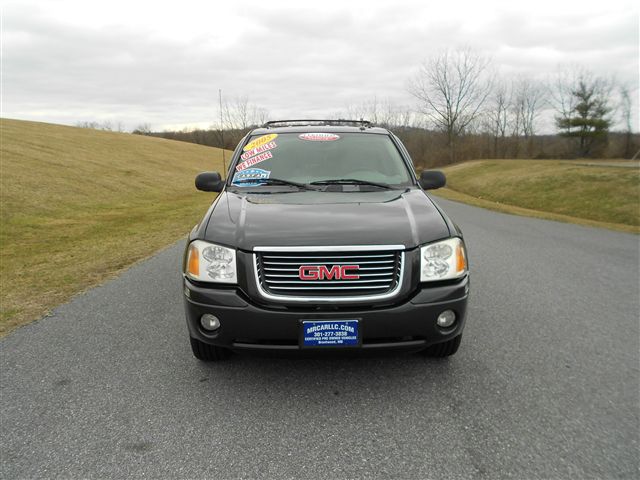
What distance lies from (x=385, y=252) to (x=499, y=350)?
1530 millimetres

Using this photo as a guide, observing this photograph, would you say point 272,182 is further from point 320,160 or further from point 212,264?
point 212,264

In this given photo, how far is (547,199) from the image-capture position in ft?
65.6

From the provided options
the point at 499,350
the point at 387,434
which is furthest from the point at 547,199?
the point at 387,434

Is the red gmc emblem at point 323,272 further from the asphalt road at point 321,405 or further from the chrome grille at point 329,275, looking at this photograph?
the asphalt road at point 321,405

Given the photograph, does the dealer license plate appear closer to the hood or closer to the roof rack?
the hood

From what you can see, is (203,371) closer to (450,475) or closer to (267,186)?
(267,186)

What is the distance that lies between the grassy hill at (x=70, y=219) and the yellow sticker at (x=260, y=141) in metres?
2.71

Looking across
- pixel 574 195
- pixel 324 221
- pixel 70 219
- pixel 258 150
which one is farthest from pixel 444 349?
pixel 574 195

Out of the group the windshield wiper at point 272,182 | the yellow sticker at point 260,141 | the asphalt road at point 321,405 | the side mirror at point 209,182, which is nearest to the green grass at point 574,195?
the asphalt road at point 321,405

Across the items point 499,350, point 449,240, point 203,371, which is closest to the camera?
point 449,240

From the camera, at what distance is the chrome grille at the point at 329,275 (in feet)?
8.17

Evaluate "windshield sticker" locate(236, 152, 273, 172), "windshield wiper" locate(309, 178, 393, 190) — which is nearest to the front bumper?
"windshield wiper" locate(309, 178, 393, 190)

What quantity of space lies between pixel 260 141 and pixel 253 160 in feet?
1.18

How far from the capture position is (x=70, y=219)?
13.1 m
